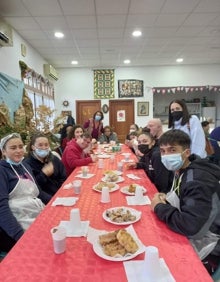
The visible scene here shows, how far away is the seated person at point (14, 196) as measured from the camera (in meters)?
1.59

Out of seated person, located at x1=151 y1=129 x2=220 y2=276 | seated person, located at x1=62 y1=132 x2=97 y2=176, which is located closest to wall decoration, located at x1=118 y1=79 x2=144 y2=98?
seated person, located at x1=62 y1=132 x2=97 y2=176

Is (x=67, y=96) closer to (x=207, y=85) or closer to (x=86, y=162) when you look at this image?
(x=207, y=85)

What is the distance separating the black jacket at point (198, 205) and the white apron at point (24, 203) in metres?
0.98

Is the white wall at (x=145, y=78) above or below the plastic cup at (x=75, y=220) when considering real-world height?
above

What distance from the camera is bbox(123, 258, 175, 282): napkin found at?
90cm

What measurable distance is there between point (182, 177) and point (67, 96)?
7.02 meters

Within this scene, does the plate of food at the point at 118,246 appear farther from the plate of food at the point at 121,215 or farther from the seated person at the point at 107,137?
the seated person at the point at 107,137

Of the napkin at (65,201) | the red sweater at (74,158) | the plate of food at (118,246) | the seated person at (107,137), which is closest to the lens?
the plate of food at (118,246)

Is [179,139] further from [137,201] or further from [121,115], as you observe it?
[121,115]

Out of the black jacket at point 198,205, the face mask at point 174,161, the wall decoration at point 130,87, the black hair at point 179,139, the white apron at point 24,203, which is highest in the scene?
the wall decoration at point 130,87

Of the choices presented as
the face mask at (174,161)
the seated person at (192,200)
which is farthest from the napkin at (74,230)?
the face mask at (174,161)

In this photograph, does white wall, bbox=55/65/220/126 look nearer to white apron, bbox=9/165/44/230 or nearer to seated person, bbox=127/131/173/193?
seated person, bbox=127/131/173/193

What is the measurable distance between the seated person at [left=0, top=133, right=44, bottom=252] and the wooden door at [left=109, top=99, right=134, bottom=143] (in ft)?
20.1

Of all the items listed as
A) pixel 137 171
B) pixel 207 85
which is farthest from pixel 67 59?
pixel 137 171
